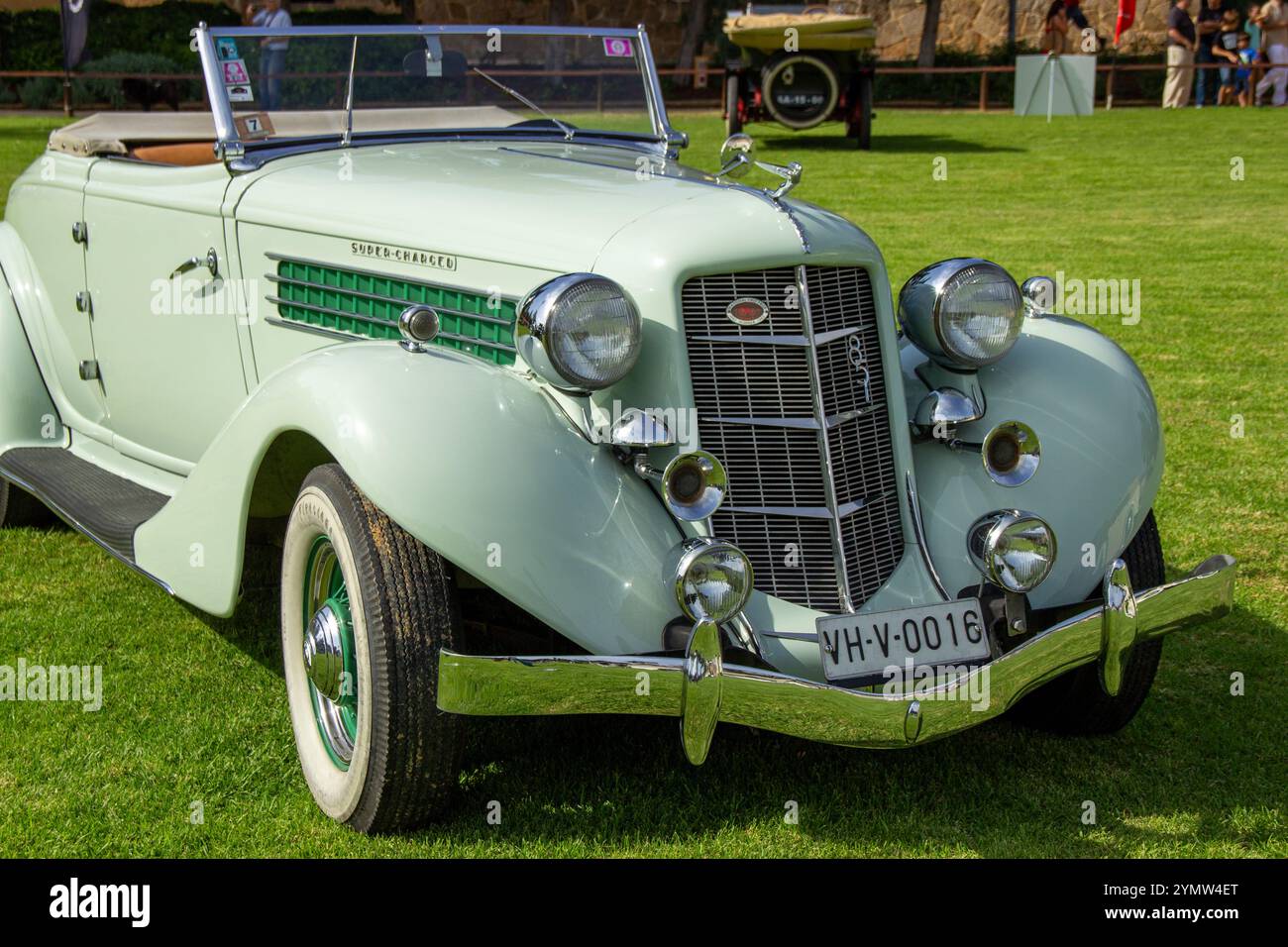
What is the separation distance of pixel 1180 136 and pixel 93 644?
1716cm

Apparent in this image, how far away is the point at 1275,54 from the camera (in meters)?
21.8

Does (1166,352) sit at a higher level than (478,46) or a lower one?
lower

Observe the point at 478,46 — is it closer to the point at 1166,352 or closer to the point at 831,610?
the point at 831,610

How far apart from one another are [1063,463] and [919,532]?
44cm

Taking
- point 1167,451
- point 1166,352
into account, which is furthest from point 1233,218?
point 1167,451

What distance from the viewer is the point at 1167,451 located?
5941 millimetres

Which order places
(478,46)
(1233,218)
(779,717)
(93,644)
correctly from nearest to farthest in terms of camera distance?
(779,717) < (93,644) < (478,46) < (1233,218)

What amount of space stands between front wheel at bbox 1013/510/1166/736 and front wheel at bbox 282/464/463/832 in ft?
5.11

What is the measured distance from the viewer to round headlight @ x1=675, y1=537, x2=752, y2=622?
2826 mm

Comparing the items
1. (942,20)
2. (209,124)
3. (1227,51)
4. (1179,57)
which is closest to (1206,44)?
(1227,51)

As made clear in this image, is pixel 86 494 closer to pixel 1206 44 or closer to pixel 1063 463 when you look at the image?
pixel 1063 463

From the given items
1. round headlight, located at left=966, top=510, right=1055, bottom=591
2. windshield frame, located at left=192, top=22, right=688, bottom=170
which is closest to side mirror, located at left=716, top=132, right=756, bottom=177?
windshield frame, located at left=192, top=22, right=688, bottom=170

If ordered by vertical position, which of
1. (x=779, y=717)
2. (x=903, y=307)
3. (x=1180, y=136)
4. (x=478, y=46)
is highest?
(x=478, y=46)

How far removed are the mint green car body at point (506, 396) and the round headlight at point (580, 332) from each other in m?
0.11
